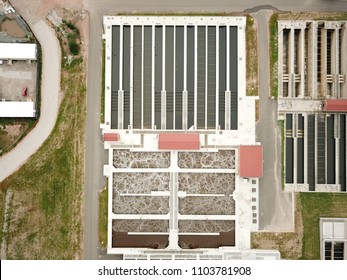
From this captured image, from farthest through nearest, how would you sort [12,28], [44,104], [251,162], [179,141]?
[12,28] < [44,104] < [179,141] < [251,162]

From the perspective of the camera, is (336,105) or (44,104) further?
(44,104)

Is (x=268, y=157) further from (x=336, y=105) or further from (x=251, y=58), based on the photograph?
(x=251, y=58)

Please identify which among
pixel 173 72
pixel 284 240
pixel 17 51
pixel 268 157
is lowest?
pixel 284 240

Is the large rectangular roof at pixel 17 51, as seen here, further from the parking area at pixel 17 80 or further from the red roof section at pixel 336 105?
the red roof section at pixel 336 105

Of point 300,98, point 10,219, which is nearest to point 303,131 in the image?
point 300,98

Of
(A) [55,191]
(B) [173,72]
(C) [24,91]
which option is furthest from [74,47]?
(A) [55,191]

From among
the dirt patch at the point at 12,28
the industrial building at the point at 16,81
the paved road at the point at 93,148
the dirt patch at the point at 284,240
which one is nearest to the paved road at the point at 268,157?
the dirt patch at the point at 284,240
